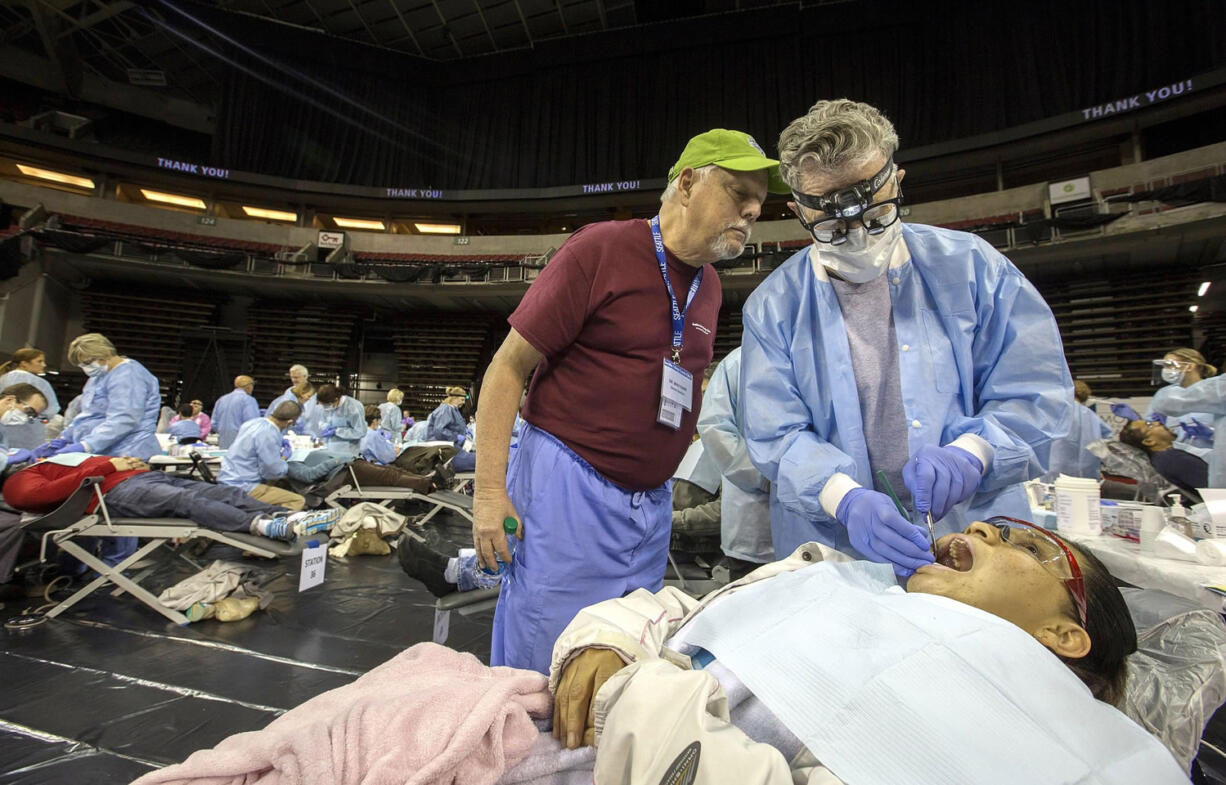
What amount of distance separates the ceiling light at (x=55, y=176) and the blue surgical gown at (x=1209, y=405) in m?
21.0

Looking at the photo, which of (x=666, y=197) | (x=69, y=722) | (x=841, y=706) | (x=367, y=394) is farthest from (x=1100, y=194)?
(x=367, y=394)

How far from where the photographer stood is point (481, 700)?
26.1 inches

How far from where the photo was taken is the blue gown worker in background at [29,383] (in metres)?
4.26

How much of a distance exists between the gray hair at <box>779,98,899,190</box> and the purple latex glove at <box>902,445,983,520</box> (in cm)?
61

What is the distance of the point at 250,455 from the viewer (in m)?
4.38

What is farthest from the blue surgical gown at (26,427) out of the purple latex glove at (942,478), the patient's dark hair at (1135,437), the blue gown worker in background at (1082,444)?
the patient's dark hair at (1135,437)

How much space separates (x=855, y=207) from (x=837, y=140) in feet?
0.46

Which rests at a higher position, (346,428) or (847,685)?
(346,428)

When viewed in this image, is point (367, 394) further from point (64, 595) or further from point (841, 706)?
point (841, 706)

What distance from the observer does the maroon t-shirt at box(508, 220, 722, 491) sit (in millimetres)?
1121

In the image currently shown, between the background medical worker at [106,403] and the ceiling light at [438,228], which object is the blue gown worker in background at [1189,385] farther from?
the ceiling light at [438,228]

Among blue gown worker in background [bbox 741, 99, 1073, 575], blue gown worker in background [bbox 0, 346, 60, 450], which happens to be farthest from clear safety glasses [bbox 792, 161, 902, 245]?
blue gown worker in background [bbox 0, 346, 60, 450]

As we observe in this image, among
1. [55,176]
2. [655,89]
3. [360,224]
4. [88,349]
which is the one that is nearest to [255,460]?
[88,349]

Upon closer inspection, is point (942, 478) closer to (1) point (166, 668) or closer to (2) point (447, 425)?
(1) point (166, 668)
